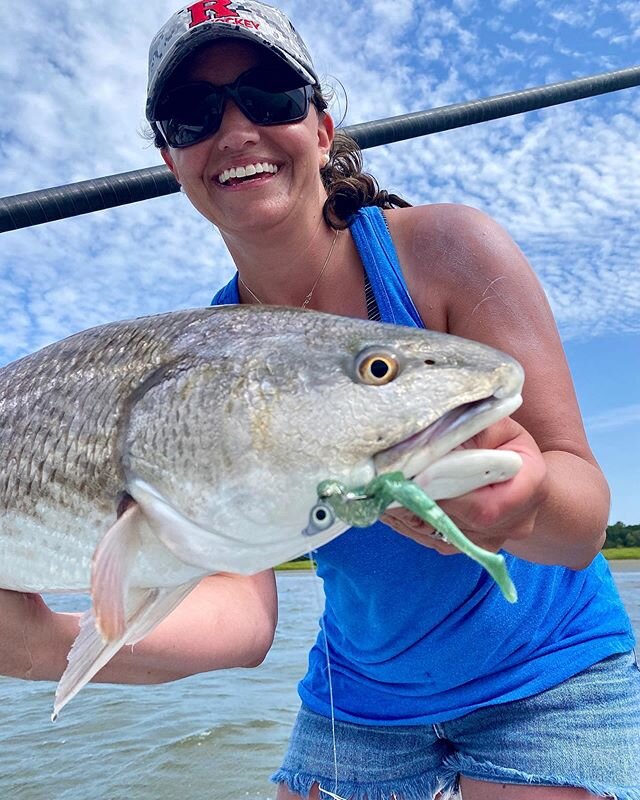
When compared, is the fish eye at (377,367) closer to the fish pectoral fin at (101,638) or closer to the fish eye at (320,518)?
the fish eye at (320,518)

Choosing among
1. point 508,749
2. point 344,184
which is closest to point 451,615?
point 508,749

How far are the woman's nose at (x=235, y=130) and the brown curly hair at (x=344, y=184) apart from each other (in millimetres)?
274

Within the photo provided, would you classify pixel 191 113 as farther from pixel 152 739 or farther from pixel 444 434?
pixel 152 739

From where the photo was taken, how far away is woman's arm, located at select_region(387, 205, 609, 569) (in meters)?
1.49

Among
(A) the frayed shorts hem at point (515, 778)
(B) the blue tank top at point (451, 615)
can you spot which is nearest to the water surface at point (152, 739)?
(A) the frayed shorts hem at point (515, 778)

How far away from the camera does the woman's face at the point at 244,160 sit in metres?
2.28

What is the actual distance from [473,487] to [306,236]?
55.3 inches

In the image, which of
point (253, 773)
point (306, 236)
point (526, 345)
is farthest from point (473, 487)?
point (253, 773)

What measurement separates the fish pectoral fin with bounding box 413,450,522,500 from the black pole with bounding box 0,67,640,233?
8.89 ft

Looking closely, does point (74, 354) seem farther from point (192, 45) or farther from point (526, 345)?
point (526, 345)

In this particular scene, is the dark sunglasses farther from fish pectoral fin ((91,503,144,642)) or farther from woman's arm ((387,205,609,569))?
fish pectoral fin ((91,503,144,642))

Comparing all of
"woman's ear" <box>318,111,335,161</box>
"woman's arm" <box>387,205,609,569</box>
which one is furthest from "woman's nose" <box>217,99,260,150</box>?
"woman's arm" <box>387,205,609,569</box>

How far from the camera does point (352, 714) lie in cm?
277

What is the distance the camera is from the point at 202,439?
1568mm
